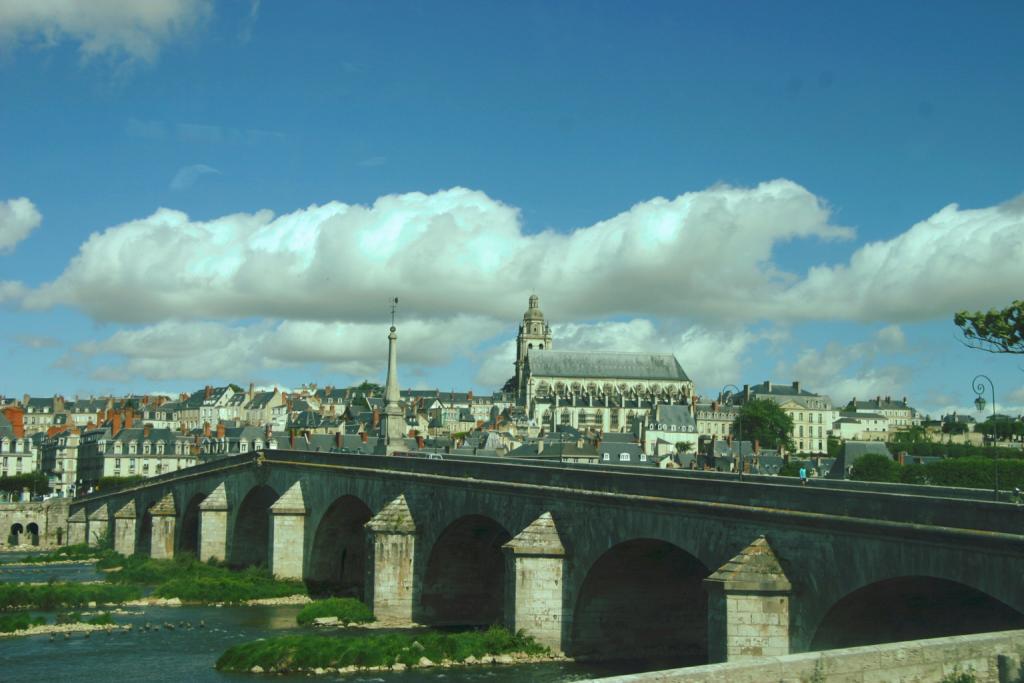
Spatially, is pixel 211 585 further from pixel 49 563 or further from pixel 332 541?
pixel 49 563

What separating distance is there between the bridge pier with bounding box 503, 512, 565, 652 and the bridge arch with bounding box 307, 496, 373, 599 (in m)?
19.0

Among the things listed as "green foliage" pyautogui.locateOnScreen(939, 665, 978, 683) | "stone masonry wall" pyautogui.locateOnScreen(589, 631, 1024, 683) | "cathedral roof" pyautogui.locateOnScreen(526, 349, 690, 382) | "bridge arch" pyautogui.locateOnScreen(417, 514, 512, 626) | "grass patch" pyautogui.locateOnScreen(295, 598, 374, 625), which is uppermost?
"cathedral roof" pyautogui.locateOnScreen(526, 349, 690, 382)

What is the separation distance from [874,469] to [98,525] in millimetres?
49927

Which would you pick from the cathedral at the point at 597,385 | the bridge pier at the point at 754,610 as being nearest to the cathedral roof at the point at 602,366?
the cathedral at the point at 597,385

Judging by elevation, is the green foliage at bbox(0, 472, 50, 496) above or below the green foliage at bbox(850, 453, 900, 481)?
below

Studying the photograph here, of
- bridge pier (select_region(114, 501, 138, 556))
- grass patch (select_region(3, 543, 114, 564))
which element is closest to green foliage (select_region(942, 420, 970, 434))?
bridge pier (select_region(114, 501, 138, 556))

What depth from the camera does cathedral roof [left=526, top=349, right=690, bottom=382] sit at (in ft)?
622

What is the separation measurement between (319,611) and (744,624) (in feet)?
67.5

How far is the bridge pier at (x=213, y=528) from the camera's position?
190 feet

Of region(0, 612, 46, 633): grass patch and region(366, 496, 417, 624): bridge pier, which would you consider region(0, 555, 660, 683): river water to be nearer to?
region(0, 612, 46, 633): grass patch

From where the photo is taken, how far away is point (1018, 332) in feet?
127

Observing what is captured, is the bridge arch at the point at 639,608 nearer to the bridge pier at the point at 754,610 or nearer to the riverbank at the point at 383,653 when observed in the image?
the riverbank at the point at 383,653

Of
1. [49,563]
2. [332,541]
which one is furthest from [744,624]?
[49,563]

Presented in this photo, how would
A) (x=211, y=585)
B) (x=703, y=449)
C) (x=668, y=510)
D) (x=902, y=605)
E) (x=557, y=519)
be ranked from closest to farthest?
1. (x=902, y=605)
2. (x=668, y=510)
3. (x=557, y=519)
4. (x=211, y=585)
5. (x=703, y=449)
